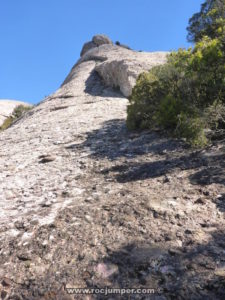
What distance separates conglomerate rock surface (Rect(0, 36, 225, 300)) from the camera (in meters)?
3.60

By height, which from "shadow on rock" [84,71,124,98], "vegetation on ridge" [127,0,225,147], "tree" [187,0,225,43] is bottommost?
"vegetation on ridge" [127,0,225,147]

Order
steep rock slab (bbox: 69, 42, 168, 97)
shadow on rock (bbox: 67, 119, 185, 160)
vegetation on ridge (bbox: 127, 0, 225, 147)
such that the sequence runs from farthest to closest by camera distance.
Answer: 1. steep rock slab (bbox: 69, 42, 168, 97)
2. shadow on rock (bbox: 67, 119, 185, 160)
3. vegetation on ridge (bbox: 127, 0, 225, 147)

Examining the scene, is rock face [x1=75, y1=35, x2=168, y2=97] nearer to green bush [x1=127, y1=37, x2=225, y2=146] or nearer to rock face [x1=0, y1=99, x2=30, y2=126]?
green bush [x1=127, y1=37, x2=225, y2=146]

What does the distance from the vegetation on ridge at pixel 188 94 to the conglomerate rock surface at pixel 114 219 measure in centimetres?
68

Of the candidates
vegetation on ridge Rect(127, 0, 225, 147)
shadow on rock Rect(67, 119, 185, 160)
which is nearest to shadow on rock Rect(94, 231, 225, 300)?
vegetation on ridge Rect(127, 0, 225, 147)

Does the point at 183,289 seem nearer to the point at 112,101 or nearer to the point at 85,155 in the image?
the point at 85,155

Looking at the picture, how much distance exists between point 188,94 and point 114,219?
22.2 feet

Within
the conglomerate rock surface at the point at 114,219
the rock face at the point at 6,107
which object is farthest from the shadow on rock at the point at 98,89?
the rock face at the point at 6,107

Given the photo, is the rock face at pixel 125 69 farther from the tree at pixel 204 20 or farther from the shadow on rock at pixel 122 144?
the shadow on rock at pixel 122 144

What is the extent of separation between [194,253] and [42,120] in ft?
46.9

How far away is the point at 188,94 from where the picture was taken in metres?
10.3

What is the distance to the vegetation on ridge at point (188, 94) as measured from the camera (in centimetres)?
837

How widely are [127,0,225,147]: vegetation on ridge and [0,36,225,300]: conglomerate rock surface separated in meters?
0.68

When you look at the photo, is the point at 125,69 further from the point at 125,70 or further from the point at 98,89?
the point at 98,89
